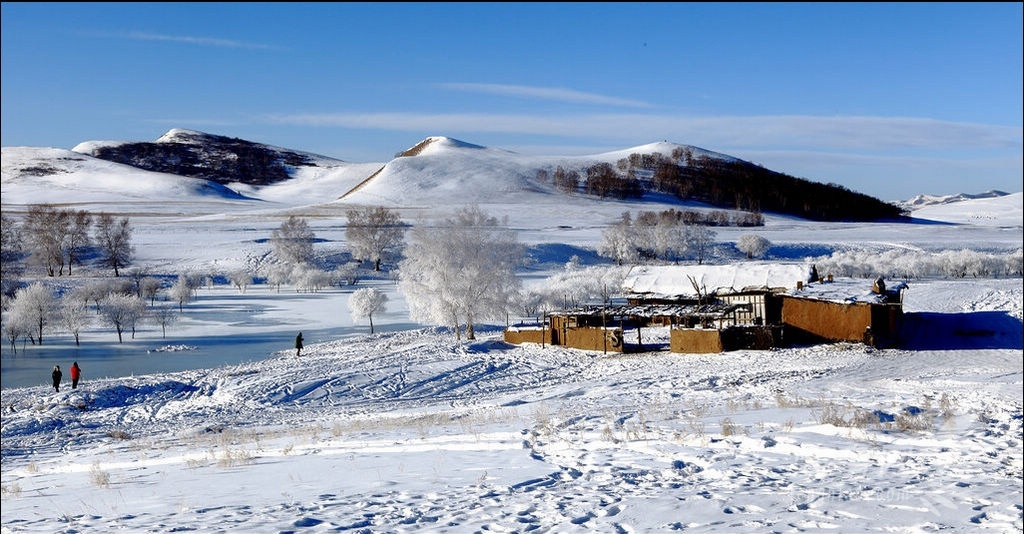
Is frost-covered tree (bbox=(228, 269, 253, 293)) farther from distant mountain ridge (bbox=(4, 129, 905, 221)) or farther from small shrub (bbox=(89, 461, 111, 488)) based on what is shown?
distant mountain ridge (bbox=(4, 129, 905, 221))

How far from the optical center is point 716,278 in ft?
121

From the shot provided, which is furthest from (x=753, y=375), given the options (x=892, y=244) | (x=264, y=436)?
(x=892, y=244)

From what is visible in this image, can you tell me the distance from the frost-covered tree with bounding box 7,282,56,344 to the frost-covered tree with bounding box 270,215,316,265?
2784 cm

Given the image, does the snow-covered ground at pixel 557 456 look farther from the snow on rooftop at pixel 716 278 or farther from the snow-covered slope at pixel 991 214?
the snow-covered slope at pixel 991 214

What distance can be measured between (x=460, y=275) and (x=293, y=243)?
3902 cm

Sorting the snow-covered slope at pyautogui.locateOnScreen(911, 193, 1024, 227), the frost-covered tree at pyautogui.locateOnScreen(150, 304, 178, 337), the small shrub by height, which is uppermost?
the snow-covered slope at pyautogui.locateOnScreen(911, 193, 1024, 227)

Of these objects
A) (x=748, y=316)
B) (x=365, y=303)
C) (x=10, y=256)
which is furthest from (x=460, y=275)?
(x=10, y=256)

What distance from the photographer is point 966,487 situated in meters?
7.75

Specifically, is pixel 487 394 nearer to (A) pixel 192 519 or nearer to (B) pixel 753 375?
(B) pixel 753 375

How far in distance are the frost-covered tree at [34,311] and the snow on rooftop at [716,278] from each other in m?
27.8

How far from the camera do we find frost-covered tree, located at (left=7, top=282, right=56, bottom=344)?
125 feet

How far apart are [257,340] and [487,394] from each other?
18994 mm

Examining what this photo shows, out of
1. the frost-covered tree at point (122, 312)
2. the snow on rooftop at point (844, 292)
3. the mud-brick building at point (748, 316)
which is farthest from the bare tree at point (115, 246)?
the snow on rooftop at point (844, 292)

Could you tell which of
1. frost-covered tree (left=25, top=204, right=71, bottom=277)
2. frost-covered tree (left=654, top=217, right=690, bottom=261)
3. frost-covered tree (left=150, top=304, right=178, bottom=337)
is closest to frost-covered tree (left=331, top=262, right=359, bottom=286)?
frost-covered tree (left=150, top=304, right=178, bottom=337)
